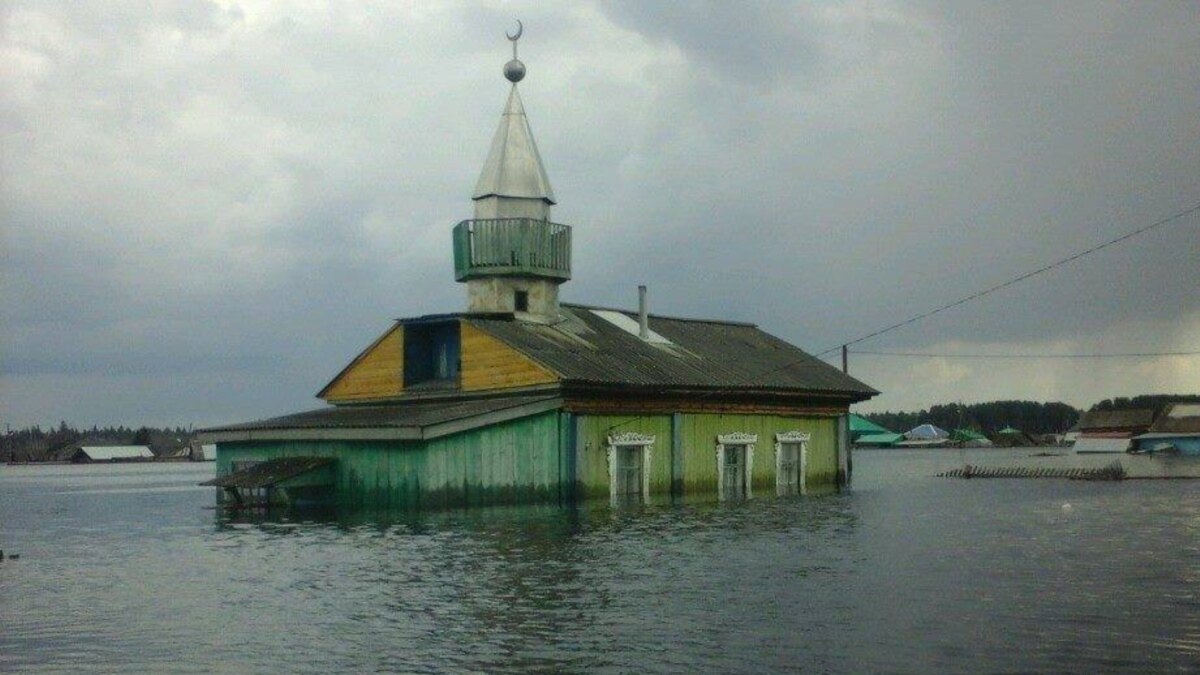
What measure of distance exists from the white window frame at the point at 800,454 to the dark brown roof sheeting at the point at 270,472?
18430mm

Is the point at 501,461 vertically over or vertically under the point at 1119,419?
under

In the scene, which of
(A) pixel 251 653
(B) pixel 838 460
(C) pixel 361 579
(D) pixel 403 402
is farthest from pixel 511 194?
(A) pixel 251 653

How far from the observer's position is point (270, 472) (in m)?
43.6

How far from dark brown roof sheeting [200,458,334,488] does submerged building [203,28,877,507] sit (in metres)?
0.13

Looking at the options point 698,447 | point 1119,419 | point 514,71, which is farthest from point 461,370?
point 1119,419

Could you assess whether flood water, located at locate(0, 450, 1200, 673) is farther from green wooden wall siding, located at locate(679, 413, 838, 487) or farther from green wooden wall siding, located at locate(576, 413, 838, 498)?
green wooden wall siding, located at locate(679, 413, 838, 487)

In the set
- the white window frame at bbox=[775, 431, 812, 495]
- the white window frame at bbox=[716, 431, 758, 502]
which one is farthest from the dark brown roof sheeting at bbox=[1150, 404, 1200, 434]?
the white window frame at bbox=[716, 431, 758, 502]

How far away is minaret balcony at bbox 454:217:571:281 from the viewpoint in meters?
52.3

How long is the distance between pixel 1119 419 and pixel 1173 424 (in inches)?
854

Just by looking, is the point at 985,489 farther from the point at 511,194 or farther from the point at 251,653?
the point at 251,653

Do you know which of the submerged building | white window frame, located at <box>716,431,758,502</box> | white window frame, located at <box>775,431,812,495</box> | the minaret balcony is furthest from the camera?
white window frame, located at <box>775,431,812,495</box>

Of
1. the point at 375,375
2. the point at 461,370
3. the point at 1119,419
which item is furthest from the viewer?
the point at 1119,419

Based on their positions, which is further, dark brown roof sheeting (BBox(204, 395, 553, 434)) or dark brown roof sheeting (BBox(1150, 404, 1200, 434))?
dark brown roof sheeting (BBox(1150, 404, 1200, 434))

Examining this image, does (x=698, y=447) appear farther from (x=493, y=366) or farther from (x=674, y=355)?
(x=493, y=366)
